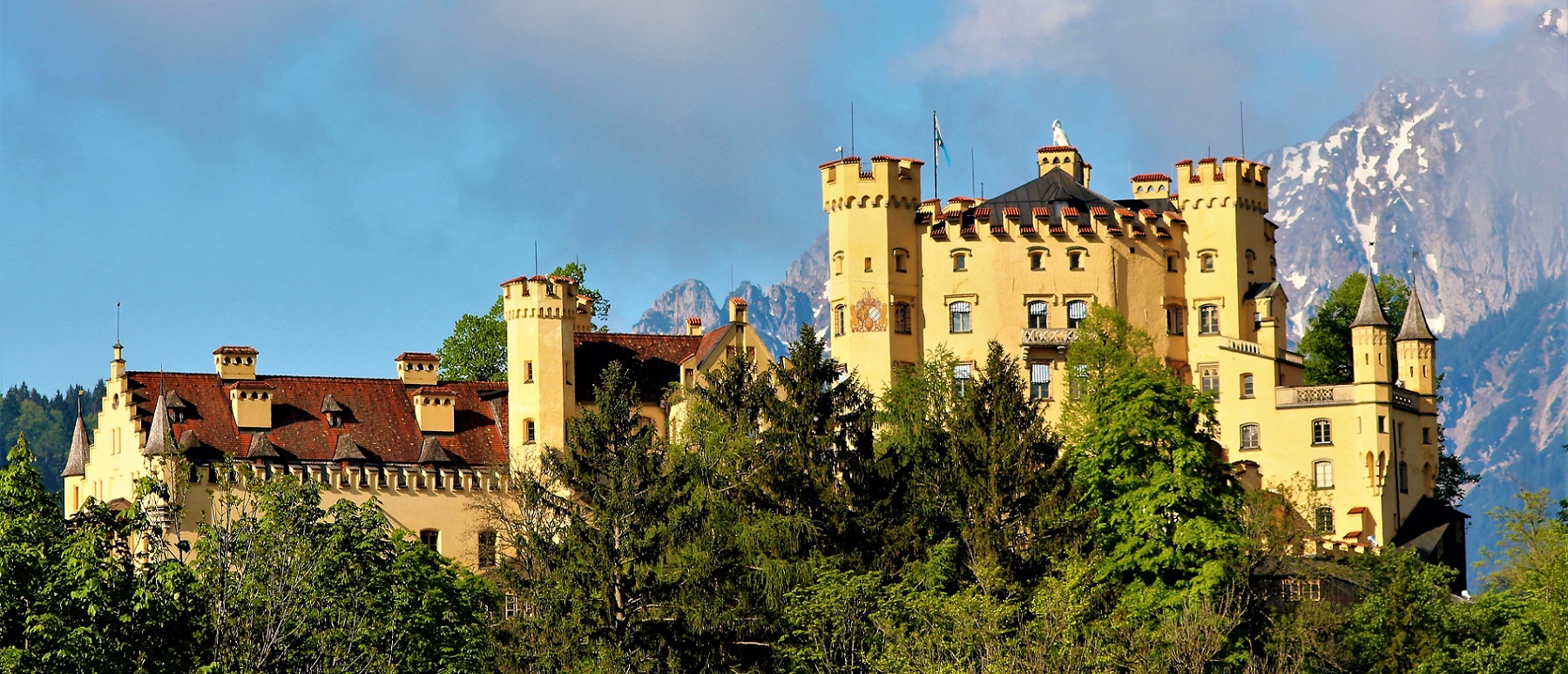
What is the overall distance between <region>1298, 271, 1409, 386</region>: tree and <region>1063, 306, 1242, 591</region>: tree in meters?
23.2

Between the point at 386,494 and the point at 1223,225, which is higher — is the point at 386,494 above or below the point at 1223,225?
below

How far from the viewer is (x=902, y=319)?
3457 inches

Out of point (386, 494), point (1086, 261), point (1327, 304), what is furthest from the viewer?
point (1327, 304)

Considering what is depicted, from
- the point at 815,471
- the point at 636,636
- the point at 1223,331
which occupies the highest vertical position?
the point at 1223,331

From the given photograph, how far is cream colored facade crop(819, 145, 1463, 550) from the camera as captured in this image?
8588 cm

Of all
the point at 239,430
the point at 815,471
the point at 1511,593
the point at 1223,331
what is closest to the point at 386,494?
the point at 239,430

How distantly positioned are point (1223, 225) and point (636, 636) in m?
37.5

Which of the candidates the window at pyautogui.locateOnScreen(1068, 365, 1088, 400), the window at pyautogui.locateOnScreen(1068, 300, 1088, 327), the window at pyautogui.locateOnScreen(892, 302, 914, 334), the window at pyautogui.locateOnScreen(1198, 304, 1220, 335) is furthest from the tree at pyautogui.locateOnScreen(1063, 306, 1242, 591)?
the window at pyautogui.locateOnScreen(1198, 304, 1220, 335)

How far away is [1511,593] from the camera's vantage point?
73500mm

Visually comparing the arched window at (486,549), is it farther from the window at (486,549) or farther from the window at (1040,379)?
the window at (1040,379)

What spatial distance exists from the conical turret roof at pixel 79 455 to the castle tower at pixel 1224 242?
3925cm

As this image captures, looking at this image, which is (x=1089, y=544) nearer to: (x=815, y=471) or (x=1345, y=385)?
(x=815, y=471)

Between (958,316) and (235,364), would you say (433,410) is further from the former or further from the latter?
(958,316)

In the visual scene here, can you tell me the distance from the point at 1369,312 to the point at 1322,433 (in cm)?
474
